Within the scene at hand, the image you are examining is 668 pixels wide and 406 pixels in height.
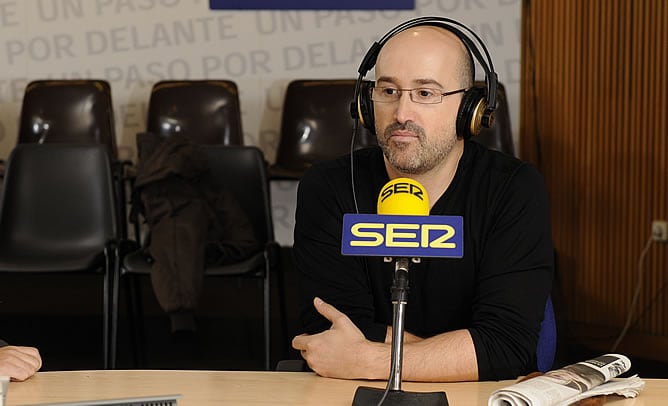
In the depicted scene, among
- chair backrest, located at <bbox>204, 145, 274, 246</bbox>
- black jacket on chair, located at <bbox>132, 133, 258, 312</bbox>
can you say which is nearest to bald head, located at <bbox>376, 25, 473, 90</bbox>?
black jacket on chair, located at <bbox>132, 133, 258, 312</bbox>

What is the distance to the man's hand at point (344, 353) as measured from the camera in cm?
183

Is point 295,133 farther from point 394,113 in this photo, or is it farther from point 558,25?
point 394,113

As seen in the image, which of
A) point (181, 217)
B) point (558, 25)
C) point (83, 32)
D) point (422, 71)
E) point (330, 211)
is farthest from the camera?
point (83, 32)

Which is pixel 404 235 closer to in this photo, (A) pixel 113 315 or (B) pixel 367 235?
(B) pixel 367 235

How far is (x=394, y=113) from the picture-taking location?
6.81 ft

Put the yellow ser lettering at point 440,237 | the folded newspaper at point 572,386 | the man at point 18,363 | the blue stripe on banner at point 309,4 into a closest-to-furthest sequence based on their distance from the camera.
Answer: the yellow ser lettering at point 440,237 → the folded newspaper at point 572,386 → the man at point 18,363 → the blue stripe on banner at point 309,4

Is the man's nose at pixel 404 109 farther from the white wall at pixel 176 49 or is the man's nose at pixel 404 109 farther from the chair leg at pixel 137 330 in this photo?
the white wall at pixel 176 49

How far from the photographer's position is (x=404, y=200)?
1523 millimetres

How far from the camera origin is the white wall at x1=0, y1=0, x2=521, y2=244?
5578mm

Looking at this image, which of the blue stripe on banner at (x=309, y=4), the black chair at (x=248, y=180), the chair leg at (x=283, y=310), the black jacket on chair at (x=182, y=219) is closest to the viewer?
the black jacket on chair at (x=182, y=219)

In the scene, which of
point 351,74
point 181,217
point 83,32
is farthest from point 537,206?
point 83,32

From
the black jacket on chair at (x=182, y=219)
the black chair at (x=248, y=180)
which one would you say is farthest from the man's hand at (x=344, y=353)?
the black chair at (x=248, y=180)

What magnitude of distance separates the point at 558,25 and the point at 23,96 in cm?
270

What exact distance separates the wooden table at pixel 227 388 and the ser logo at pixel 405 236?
1.09ft
